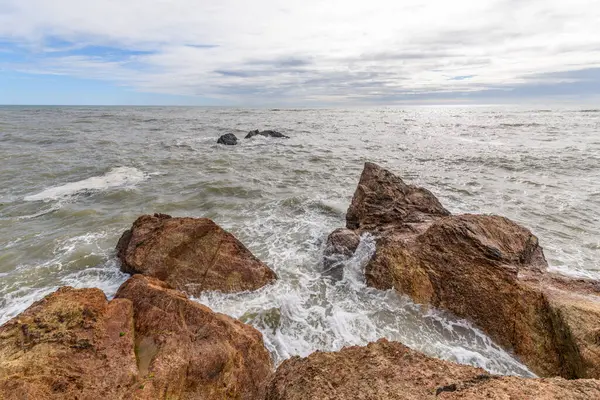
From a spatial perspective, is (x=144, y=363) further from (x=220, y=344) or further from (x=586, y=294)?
(x=586, y=294)

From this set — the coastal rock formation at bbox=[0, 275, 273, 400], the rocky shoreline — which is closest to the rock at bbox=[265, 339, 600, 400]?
the rocky shoreline

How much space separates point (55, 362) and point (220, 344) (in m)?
1.81

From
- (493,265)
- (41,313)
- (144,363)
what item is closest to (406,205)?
(493,265)

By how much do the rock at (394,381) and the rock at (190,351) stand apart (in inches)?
26.4

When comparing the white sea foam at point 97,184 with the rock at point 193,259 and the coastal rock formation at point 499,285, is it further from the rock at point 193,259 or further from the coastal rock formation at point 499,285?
the coastal rock formation at point 499,285

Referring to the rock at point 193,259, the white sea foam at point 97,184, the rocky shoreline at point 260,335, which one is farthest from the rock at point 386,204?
the white sea foam at point 97,184

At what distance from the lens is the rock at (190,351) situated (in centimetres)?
389

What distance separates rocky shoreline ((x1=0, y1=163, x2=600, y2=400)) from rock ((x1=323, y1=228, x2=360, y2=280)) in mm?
37

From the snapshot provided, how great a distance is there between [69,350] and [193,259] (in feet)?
11.0

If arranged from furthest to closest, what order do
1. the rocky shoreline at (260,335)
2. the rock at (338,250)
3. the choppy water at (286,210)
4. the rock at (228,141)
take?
the rock at (228,141), the rock at (338,250), the choppy water at (286,210), the rocky shoreline at (260,335)

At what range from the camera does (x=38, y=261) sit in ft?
27.5

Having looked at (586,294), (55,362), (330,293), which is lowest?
(330,293)

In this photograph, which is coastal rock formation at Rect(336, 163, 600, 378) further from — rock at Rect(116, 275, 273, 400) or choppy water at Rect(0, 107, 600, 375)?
rock at Rect(116, 275, 273, 400)

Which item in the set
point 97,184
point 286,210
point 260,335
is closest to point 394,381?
point 260,335
